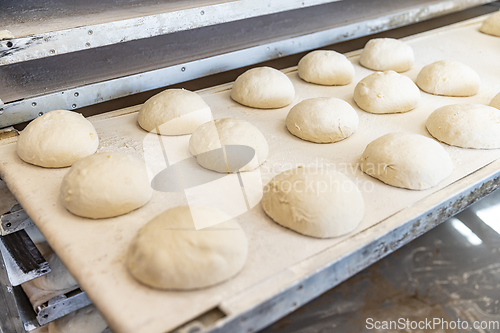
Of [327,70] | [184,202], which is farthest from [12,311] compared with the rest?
[327,70]

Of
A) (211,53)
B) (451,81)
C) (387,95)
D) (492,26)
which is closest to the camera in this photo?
(387,95)

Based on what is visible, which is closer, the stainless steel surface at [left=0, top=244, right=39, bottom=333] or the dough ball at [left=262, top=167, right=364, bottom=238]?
the dough ball at [left=262, top=167, right=364, bottom=238]

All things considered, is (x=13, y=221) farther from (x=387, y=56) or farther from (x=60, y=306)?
(x=387, y=56)

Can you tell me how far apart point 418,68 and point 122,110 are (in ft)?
6.34

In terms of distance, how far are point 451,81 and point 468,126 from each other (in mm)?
573

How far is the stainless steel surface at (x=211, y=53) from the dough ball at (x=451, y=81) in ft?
2.60

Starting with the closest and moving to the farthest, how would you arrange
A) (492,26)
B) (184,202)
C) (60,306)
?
1. (184,202)
2. (60,306)
3. (492,26)

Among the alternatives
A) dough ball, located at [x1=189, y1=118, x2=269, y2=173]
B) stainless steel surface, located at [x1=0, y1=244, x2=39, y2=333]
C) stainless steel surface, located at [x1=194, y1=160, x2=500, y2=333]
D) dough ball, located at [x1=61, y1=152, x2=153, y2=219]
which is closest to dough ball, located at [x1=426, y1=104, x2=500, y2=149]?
stainless steel surface, located at [x1=194, y1=160, x2=500, y2=333]

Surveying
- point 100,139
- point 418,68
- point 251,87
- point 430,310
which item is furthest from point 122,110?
point 418,68

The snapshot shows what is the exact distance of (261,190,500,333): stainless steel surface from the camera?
3.94 ft

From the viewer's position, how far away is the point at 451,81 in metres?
2.24

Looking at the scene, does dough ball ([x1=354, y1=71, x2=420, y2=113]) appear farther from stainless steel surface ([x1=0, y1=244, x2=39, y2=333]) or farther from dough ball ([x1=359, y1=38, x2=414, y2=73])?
stainless steel surface ([x1=0, y1=244, x2=39, y2=333])

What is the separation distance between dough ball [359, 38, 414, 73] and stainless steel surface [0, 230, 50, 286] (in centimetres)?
219

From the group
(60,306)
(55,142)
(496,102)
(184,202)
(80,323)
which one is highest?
(55,142)
